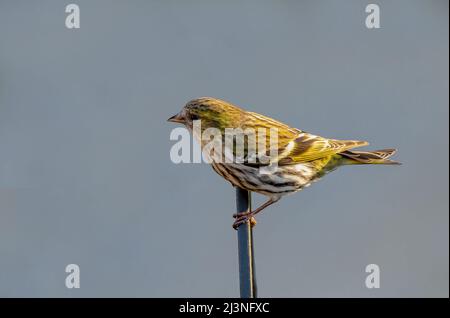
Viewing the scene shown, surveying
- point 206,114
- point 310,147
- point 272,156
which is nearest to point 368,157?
point 310,147

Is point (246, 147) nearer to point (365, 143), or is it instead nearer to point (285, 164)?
point (285, 164)

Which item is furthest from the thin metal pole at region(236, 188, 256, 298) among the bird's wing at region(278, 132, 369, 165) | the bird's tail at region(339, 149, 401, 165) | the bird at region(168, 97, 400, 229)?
the bird's tail at region(339, 149, 401, 165)

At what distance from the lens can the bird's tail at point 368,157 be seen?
8.84 ft

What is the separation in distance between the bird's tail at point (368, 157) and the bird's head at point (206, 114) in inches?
21.5

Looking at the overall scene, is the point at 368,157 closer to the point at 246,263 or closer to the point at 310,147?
the point at 310,147

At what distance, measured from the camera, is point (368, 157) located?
2.72m

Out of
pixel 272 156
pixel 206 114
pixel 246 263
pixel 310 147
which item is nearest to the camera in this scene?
pixel 246 263

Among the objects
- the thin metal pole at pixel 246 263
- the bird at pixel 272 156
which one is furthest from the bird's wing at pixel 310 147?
the thin metal pole at pixel 246 263

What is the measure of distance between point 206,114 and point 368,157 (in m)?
0.65

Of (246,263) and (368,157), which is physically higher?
(368,157)

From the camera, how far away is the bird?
2.36 meters

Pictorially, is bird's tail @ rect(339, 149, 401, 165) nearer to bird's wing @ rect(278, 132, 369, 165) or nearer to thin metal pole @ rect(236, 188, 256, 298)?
bird's wing @ rect(278, 132, 369, 165)
